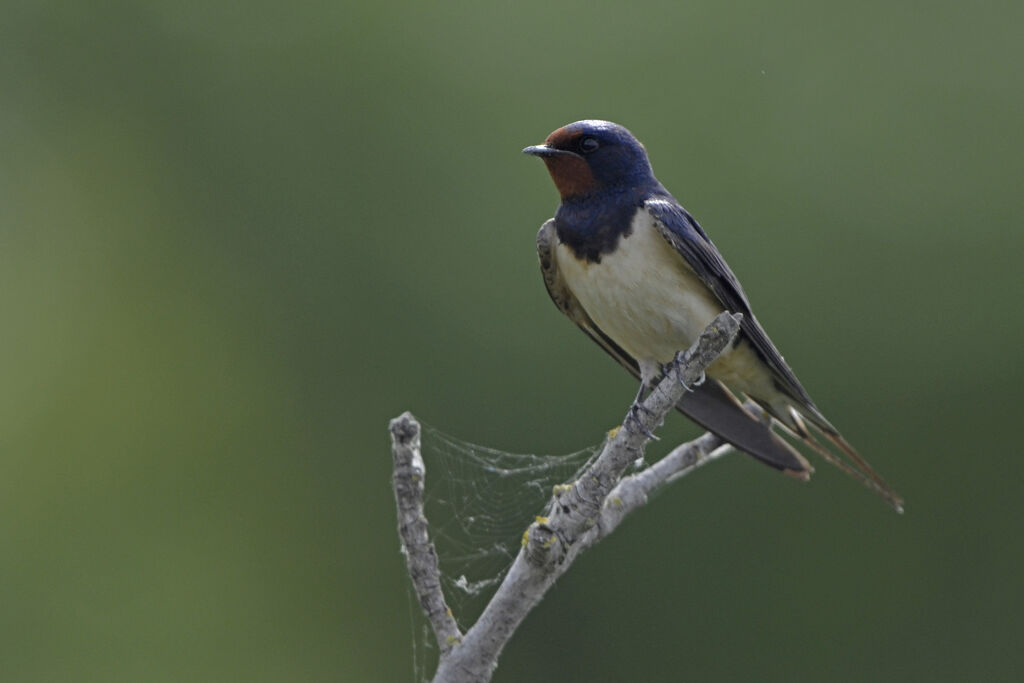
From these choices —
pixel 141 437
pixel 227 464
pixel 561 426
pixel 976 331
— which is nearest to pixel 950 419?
pixel 976 331

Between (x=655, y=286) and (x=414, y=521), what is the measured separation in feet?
3.53

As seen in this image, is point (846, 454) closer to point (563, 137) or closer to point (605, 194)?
point (605, 194)

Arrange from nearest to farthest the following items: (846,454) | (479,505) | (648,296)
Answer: (648,296)
(846,454)
(479,505)

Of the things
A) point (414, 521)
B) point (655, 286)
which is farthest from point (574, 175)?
point (414, 521)

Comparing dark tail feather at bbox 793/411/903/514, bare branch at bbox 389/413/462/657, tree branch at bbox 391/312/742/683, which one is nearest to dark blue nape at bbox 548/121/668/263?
dark tail feather at bbox 793/411/903/514

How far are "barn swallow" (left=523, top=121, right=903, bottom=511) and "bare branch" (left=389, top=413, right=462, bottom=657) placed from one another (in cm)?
101

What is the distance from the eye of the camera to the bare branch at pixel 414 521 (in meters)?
1.83

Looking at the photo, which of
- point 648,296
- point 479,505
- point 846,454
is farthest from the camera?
point 479,505

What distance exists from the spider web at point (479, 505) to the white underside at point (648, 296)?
0.27 meters

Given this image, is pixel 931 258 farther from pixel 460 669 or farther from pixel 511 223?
pixel 460 669

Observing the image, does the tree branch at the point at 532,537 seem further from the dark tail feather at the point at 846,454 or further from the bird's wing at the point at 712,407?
the dark tail feather at the point at 846,454

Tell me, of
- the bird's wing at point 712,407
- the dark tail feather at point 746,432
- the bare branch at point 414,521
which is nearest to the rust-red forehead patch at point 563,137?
the bird's wing at point 712,407

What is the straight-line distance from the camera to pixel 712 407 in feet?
9.47

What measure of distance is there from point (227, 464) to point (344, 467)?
25.4 inches
